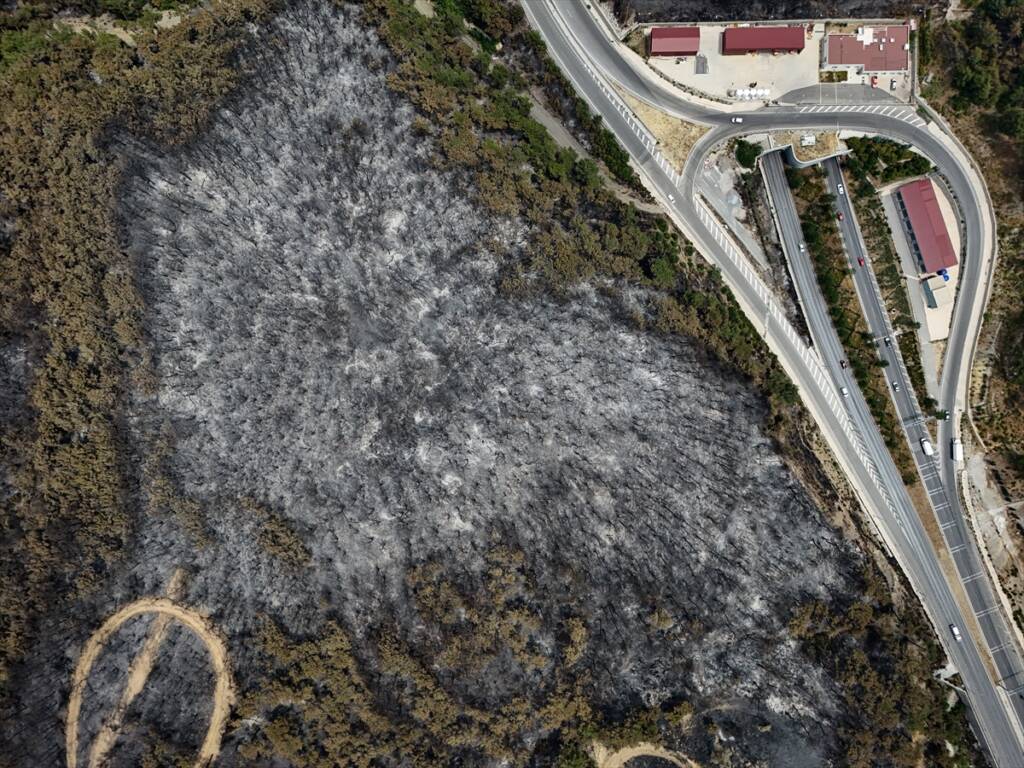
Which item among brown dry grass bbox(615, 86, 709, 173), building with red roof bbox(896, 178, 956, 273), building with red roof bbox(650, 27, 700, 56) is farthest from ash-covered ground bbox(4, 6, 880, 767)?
building with red roof bbox(896, 178, 956, 273)

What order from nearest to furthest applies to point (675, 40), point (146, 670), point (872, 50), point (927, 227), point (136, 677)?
point (136, 677)
point (146, 670)
point (675, 40)
point (872, 50)
point (927, 227)

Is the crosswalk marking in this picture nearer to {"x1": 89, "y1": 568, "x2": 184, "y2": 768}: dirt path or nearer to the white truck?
the white truck

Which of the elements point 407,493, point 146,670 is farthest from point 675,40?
point 146,670

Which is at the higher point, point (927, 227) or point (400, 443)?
point (927, 227)

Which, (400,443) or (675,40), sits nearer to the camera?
(400,443)

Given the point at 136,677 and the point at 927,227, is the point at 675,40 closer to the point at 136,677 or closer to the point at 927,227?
the point at 927,227

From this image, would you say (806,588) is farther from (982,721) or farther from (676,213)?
(676,213)

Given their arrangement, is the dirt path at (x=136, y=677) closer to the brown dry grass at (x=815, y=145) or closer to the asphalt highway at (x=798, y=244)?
the asphalt highway at (x=798, y=244)
